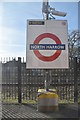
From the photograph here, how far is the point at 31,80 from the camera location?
5.73 metres

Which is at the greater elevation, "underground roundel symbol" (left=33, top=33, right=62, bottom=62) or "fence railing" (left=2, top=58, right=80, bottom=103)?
"underground roundel symbol" (left=33, top=33, right=62, bottom=62)

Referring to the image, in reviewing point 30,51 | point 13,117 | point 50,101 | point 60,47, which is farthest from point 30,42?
point 13,117

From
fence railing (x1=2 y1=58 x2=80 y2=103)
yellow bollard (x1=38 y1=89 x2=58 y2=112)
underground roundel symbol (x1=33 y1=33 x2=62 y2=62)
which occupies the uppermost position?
underground roundel symbol (x1=33 y1=33 x2=62 y2=62)

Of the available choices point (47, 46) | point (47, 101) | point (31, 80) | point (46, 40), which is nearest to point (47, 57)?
point (47, 46)

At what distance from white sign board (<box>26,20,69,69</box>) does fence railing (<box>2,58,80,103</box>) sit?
1.10 metres

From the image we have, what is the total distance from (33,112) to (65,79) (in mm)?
1840

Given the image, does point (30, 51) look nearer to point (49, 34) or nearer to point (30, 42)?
point (30, 42)

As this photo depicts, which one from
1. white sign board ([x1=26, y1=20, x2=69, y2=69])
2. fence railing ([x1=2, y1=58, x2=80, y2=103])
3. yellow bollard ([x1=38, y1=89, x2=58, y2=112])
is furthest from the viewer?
fence railing ([x1=2, y1=58, x2=80, y2=103])

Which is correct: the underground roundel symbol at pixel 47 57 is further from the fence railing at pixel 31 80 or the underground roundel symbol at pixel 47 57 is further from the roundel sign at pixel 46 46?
the fence railing at pixel 31 80

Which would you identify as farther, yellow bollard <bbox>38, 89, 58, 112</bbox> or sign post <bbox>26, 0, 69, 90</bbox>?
sign post <bbox>26, 0, 69, 90</bbox>

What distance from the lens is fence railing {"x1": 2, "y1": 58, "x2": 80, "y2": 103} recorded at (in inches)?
222

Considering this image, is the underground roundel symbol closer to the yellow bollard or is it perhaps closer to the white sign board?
the white sign board

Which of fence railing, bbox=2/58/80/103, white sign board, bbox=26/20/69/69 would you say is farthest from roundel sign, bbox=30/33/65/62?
fence railing, bbox=2/58/80/103

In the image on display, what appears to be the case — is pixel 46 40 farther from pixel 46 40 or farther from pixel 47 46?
pixel 47 46
